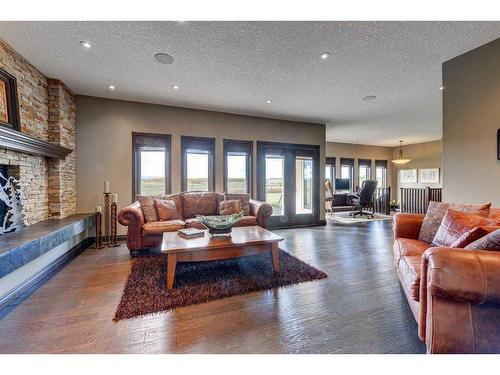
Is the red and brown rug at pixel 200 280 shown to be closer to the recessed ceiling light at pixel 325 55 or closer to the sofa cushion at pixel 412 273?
the sofa cushion at pixel 412 273

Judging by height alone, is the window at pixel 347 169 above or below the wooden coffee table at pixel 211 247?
above

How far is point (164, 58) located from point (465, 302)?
138 inches

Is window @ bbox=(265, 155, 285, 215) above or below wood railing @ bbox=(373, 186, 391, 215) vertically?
above

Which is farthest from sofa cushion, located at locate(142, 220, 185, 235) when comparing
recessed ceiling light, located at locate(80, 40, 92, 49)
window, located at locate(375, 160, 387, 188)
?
window, located at locate(375, 160, 387, 188)

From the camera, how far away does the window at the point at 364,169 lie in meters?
Result: 9.35

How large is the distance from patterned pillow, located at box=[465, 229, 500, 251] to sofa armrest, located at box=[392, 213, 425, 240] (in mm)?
1238

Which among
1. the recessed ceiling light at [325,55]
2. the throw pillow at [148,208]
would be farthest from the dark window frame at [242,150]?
the recessed ceiling light at [325,55]

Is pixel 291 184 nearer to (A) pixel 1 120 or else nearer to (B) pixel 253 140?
(B) pixel 253 140

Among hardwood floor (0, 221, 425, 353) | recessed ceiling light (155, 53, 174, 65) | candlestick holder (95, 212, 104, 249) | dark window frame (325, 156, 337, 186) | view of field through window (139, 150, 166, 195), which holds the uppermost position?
recessed ceiling light (155, 53, 174, 65)

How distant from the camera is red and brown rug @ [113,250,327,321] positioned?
200cm

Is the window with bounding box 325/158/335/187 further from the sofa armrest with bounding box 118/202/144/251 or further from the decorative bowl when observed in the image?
the sofa armrest with bounding box 118/202/144/251

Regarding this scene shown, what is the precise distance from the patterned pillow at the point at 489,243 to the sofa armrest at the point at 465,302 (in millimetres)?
104

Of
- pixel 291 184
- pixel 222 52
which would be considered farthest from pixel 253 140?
pixel 222 52
